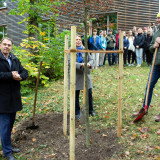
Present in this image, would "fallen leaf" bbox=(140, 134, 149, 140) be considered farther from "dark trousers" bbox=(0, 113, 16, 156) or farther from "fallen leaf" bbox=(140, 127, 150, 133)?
"dark trousers" bbox=(0, 113, 16, 156)

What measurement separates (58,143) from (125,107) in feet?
8.29

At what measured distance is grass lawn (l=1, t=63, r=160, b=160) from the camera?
11.6 feet

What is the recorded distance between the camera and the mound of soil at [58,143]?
3393 mm

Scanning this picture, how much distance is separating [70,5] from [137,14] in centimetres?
1363

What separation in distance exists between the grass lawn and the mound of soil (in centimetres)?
27

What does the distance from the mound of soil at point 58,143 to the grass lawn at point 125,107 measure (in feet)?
0.90

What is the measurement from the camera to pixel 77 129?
433 centimetres

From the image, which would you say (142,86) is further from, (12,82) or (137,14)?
(137,14)

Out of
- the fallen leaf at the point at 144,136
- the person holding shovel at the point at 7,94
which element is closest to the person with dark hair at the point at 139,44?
the fallen leaf at the point at 144,136

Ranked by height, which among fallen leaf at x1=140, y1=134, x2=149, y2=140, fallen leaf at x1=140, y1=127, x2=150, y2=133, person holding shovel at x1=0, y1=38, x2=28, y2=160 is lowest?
fallen leaf at x1=140, y1=134, x2=149, y2=140

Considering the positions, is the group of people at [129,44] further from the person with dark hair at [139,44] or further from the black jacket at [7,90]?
the black jacket at [7,90]

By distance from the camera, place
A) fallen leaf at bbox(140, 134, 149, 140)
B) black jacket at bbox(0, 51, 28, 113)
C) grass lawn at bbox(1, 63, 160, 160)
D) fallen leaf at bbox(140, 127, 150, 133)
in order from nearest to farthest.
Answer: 1. black jacket at bbox(0, 51, 28, 113)
2. grass lawn at bbox(1, 63, 160, 160)
3. fallen leaf at bbox(140, 134, 149, 140)
4. fallen leaf at bbox(140, 127, 150, 133)

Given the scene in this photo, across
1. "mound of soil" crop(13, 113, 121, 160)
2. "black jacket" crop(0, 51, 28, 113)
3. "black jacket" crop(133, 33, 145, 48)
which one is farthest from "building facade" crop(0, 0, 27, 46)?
"black jacket" crop(0, 51, 28, 113)

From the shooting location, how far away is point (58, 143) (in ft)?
12.4
